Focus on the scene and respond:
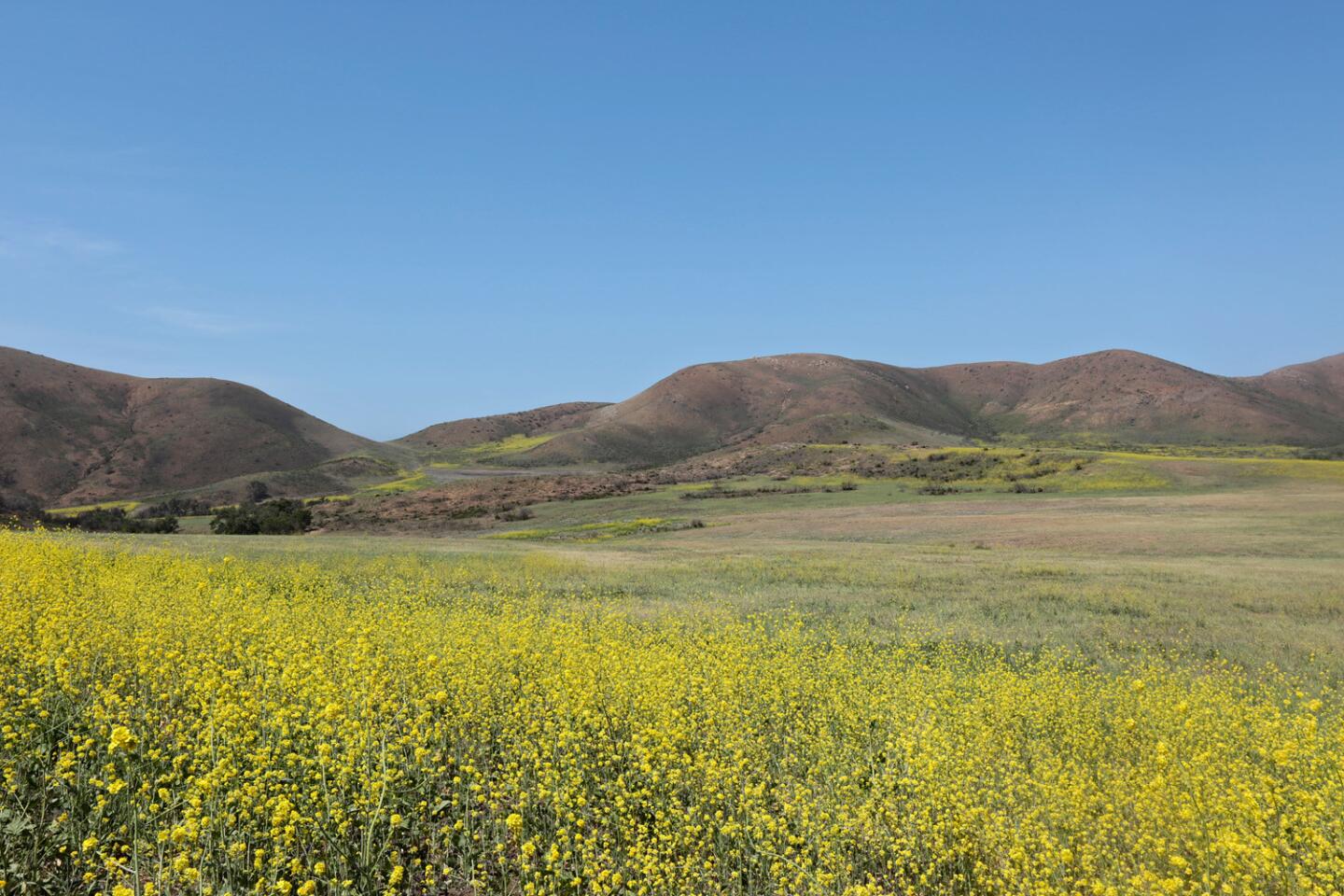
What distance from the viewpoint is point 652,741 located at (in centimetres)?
707

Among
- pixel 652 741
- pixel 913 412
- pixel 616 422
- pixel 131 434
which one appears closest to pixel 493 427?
pixel 616 422

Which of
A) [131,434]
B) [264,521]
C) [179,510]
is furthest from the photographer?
[131,434]

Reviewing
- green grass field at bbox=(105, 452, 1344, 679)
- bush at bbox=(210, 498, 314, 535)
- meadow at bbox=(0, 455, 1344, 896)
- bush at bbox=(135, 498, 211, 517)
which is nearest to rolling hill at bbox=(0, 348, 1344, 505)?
bush at bbox=(135, 498, 211, 517)

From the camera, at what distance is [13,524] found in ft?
107

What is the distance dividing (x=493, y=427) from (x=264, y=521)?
133 m

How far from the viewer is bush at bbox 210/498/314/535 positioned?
151ft

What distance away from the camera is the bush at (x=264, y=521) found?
45.9m

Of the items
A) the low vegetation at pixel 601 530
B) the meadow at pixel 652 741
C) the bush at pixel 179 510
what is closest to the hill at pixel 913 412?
the bush at pixel 179 510

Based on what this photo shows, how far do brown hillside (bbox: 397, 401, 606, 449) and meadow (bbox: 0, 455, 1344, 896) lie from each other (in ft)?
511

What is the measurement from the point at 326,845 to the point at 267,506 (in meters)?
54.5

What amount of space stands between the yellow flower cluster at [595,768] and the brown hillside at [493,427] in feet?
524

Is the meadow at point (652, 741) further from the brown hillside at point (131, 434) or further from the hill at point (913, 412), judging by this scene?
the hill at point (913, 412)

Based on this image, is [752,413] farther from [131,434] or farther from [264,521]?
[264,521]

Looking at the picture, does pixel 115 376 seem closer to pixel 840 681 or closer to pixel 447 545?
pixel 447 545
